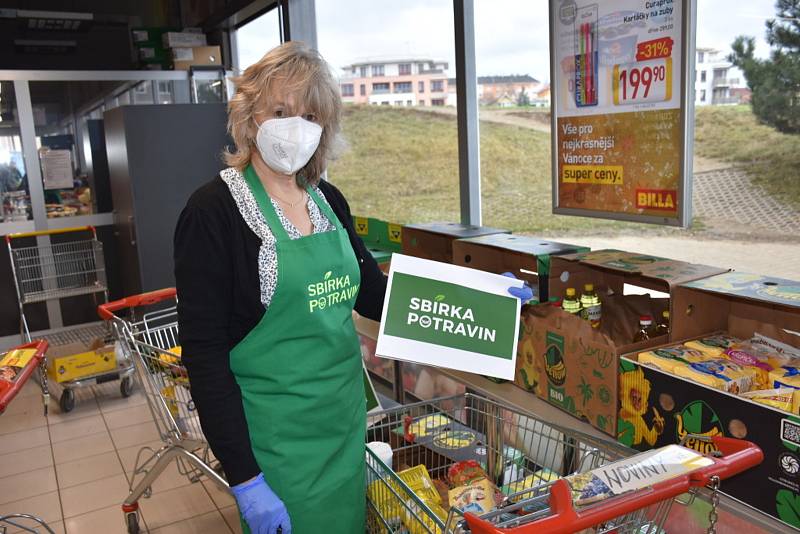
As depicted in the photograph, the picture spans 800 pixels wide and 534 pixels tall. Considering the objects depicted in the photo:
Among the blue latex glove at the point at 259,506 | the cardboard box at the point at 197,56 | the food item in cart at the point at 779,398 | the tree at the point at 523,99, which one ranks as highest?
the cardboard box at the point at 197,56

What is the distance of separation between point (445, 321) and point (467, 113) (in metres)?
2.14

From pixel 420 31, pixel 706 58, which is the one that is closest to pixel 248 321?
pixel 706 58

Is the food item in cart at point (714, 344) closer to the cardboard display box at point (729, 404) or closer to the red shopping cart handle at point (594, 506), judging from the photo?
the cardboard display box at point (729, 404)

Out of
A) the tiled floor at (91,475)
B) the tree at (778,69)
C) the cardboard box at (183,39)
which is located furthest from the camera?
the cardboard box at (183,39)

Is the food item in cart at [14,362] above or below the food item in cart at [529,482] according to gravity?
above

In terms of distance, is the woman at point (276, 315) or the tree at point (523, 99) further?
the tree at point (523, 99)

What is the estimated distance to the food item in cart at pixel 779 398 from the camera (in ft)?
5.20

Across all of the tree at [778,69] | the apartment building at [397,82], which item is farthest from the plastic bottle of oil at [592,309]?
the apartment building at [397,82]

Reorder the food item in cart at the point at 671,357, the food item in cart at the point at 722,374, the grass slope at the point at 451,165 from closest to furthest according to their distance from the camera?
1. the food item in cart at the point at 722,374
2. the food item in cart at the point at 671,357
3. the grass slope at the point at 451,165

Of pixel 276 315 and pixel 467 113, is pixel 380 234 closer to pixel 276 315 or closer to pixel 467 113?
pixel 467 113

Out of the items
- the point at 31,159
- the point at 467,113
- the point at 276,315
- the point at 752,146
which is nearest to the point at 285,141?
the point at 276,315

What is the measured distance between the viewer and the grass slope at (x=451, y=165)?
2592mm

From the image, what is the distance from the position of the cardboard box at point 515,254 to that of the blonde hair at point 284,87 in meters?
1.03

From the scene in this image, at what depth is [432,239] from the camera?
130 inches
